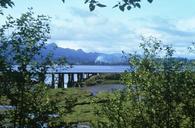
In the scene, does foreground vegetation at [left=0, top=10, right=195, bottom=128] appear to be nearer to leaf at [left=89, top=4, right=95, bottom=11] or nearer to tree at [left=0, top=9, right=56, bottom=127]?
tree at [left=0, top=9, right=56, bottom=127]

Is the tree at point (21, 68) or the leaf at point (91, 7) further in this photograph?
the tree at point (21, 68)

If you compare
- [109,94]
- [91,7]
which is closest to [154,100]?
[109,94]

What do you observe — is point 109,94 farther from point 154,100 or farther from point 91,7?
point 91,7

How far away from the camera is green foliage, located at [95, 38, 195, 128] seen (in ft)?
46.2

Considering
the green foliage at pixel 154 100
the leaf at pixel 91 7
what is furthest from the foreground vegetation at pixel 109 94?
the leaf at pixel 91 7

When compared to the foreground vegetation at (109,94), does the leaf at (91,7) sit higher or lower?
higher

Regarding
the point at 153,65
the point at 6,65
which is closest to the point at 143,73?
the point at 153,65

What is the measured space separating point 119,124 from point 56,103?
2.20 m

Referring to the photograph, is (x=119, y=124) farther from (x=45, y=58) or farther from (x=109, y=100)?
(x=45, y=58)

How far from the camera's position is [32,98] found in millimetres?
12812

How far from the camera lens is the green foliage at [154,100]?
46.2 feet

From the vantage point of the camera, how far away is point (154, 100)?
14133 mm

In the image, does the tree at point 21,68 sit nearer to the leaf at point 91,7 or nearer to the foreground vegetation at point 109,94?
the foreground vegetation at point 109,94

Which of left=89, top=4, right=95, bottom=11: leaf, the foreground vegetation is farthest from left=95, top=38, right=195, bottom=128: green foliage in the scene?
left=89, top=4, right=95, bottom=11: leaf
